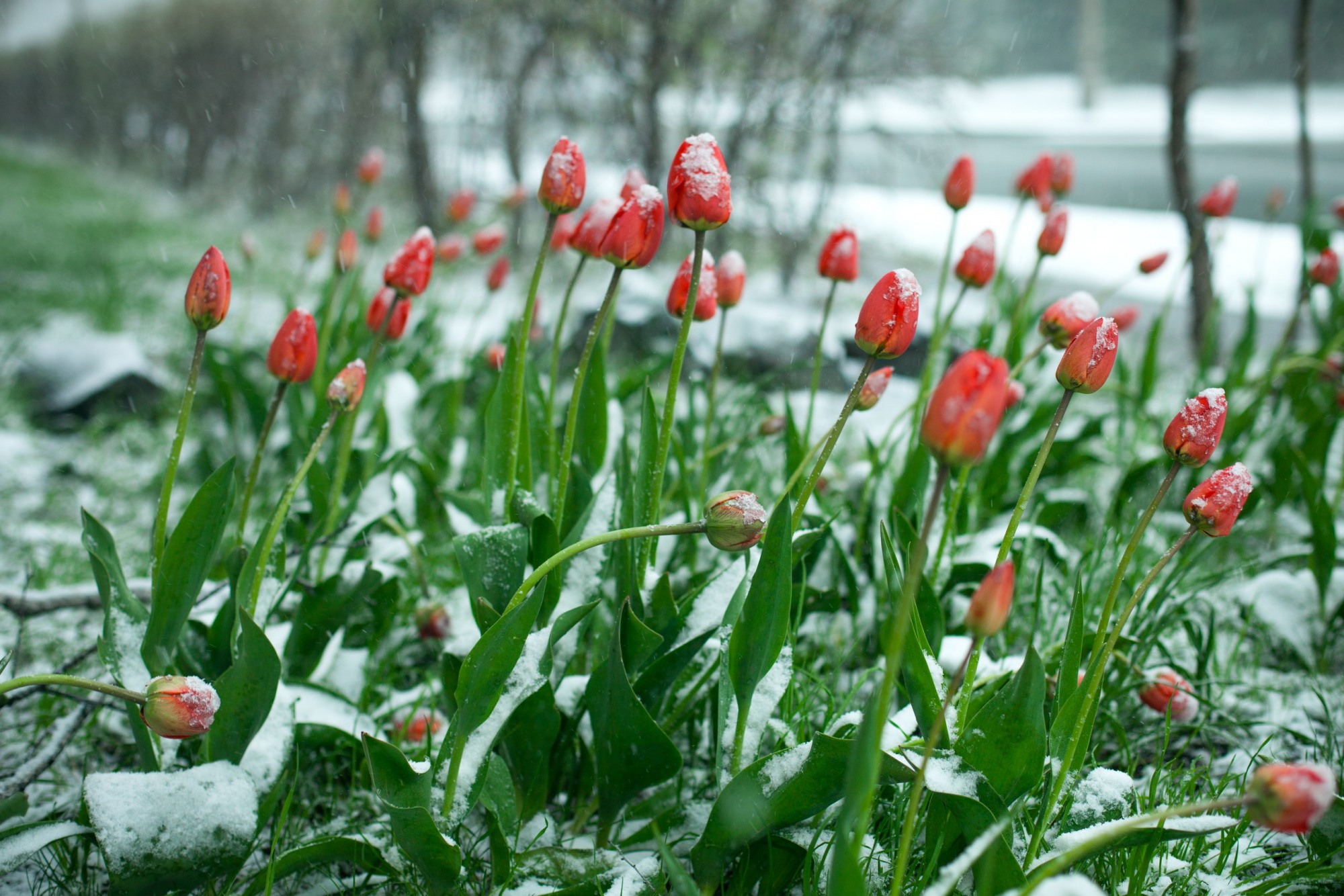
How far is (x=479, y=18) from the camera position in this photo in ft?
18.5

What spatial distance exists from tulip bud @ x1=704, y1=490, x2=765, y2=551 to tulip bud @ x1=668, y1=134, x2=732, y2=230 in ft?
0.78

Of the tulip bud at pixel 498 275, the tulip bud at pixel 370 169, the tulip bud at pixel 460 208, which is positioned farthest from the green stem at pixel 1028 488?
the tulip bud at pixel 370 169

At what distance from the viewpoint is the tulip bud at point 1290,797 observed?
1.85ft

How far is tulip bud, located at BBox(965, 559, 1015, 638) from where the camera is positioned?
56 cm

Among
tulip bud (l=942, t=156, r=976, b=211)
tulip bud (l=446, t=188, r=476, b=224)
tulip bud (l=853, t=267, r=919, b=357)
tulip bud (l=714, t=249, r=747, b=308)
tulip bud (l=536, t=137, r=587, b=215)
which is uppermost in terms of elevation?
tulip bud (l=446, t=188, r=476, b=224)

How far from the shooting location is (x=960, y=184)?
1.41 meters

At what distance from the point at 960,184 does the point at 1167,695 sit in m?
0.77

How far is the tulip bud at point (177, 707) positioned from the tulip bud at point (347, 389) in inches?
13.4

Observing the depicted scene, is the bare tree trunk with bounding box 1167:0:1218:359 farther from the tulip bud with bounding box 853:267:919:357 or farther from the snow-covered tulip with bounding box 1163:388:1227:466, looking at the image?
the tulip bud with bounding box 853:267:919:357

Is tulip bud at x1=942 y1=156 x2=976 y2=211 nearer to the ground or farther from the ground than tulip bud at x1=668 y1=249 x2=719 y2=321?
farther from the ground

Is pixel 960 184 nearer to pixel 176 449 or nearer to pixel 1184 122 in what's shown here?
pixel 176 449

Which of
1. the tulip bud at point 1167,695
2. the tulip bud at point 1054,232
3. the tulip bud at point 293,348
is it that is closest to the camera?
the tulip bud at point 293,348

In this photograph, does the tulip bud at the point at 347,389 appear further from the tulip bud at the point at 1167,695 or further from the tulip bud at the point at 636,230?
the tulip bud at the point at 1167,695

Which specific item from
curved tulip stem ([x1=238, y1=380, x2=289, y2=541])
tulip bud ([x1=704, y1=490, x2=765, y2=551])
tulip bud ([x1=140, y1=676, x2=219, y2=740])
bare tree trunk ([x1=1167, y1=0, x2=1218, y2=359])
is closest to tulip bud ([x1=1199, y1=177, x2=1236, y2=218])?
bare tree trunk ([x1=1167, y1=0, x2=1218, y2=359])
